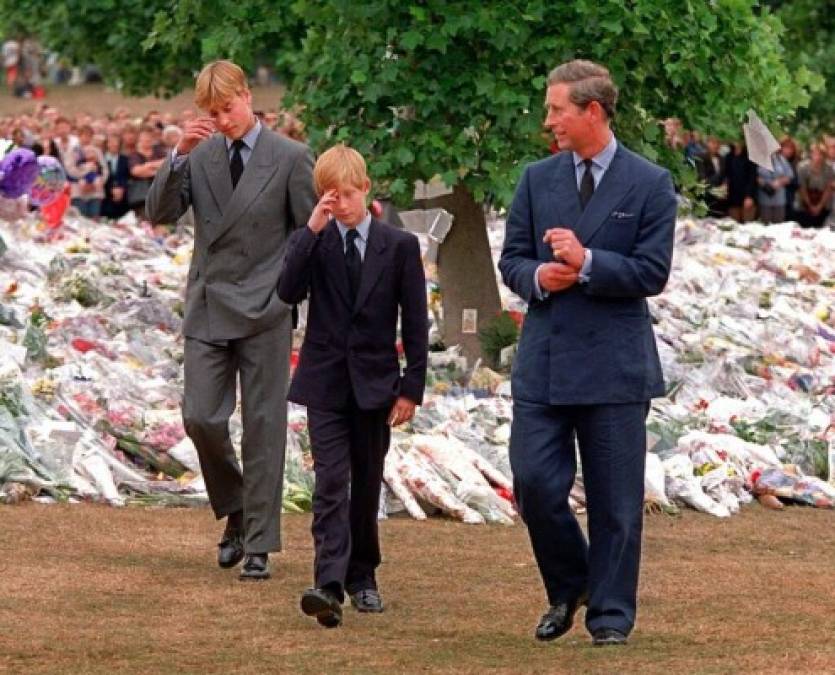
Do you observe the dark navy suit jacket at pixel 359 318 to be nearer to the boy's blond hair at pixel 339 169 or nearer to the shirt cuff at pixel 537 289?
the boy's blond hair at pixel 339 169

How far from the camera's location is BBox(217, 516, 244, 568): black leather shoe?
34.9ft

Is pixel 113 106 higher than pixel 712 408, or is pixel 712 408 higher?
pixel 712 408

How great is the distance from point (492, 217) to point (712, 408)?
12763 mm

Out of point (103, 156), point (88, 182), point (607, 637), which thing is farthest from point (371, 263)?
point (103, 156)

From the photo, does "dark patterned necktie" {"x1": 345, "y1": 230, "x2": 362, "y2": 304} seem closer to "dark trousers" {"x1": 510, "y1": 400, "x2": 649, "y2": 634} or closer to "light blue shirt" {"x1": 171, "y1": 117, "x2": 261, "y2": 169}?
"dark trousers" {"x1": 510, "y1": 400, "x2": 649, "y2": 634}

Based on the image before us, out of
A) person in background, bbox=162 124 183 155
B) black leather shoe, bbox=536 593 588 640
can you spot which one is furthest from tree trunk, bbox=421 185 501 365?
person in background, bbox=162 124 183 155

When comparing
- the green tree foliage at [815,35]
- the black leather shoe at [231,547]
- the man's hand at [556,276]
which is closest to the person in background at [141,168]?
the green tree foliage at [815,35]

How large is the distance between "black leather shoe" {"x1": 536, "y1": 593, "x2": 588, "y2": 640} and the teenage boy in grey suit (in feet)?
6.44

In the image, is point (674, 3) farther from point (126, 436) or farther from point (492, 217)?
point (492, 217)

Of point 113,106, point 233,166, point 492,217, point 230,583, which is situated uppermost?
point 233,166

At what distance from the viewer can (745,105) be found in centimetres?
1773

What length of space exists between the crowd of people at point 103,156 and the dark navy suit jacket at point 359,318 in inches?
821

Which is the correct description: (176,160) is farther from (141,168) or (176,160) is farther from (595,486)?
(141,168)

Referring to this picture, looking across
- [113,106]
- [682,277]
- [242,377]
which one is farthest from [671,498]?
[113,106]
